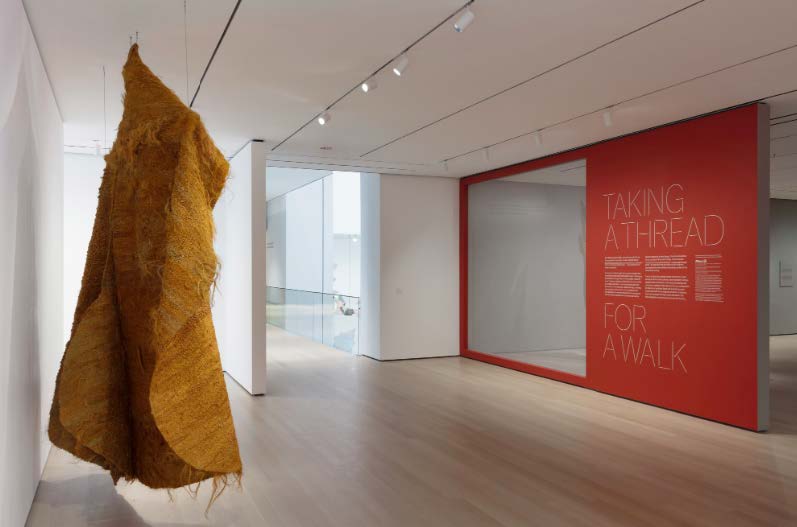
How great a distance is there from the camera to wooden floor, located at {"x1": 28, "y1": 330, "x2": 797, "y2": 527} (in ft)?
12.2

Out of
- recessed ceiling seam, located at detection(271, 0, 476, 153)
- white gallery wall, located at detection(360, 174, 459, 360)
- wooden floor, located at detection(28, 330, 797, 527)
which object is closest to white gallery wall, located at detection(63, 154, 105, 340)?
Result: wooden floor, located at detection(28, 330, 797, 527)

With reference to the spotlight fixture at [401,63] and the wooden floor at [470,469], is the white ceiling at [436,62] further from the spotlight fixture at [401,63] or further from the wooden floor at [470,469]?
the wooden floor at [470,469]

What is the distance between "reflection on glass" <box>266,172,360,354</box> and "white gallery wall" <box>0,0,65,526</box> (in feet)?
21.7

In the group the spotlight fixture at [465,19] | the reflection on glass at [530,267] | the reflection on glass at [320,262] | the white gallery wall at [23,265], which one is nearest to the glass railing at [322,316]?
the reflection on glass at [320,262]

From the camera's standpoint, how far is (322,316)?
1175cm

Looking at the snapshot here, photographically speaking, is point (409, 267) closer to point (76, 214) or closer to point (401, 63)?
point (76, 214)

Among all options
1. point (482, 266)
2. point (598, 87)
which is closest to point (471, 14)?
point (598, 87)

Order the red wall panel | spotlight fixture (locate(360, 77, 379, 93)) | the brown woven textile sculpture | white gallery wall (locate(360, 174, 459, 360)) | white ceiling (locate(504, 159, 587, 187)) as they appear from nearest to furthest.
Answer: the brown woven textile sculpture < spotlight fixture (locate(360, 77, 379, 93)) < the red wall panel < white ceiling (locate(504, 159, 587, 187)) < white gallery wall (locate(360, 174, 459, 360))

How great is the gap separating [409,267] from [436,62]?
576 cm

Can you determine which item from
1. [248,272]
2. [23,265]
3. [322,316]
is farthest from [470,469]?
[322,316]

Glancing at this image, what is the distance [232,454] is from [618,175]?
595cm

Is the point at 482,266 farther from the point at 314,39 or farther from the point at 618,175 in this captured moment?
the point at 314,39

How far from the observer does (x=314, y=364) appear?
9453 millimetres

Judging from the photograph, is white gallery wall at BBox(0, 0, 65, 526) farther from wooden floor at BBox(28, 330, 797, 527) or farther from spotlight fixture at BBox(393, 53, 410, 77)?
spotlight fixture at BBox(393, 53, 410, 77)
